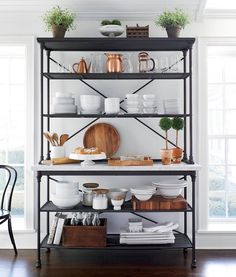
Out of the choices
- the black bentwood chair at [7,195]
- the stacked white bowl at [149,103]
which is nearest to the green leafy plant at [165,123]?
the stacked white bowl at [149,103]

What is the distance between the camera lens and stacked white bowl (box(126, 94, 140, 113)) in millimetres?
3380

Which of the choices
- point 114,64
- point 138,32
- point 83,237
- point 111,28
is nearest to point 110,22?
point 111,28

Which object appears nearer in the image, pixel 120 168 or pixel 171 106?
pixel 120 168

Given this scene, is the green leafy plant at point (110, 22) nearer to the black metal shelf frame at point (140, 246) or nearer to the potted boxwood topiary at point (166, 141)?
the potted boxwood topiary at point (166, 141)

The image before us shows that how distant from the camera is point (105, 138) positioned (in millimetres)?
3637

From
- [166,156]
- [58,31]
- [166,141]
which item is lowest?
[166,156]

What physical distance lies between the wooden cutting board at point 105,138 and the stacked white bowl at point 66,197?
566 mm

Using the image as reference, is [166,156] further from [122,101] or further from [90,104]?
[90,104]

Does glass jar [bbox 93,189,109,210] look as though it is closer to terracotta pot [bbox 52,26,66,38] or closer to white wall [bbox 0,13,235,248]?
white wall [bbox 0,13,235,248]

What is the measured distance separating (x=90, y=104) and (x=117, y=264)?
1.49m

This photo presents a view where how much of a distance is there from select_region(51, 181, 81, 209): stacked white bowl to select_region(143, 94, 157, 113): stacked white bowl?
3.29 feet

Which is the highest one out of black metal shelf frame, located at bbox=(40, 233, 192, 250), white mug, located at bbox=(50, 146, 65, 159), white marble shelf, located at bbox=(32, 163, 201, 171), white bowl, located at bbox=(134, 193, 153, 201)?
white mug, located at bbox=(50, 146, 65, 159)

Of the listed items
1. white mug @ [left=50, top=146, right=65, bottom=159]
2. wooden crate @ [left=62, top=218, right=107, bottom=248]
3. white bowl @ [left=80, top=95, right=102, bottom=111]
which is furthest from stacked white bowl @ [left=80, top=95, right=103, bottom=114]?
wooden crate @ [left=62, top=218, right=107, bottom=248]

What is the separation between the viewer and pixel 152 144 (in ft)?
12.1
